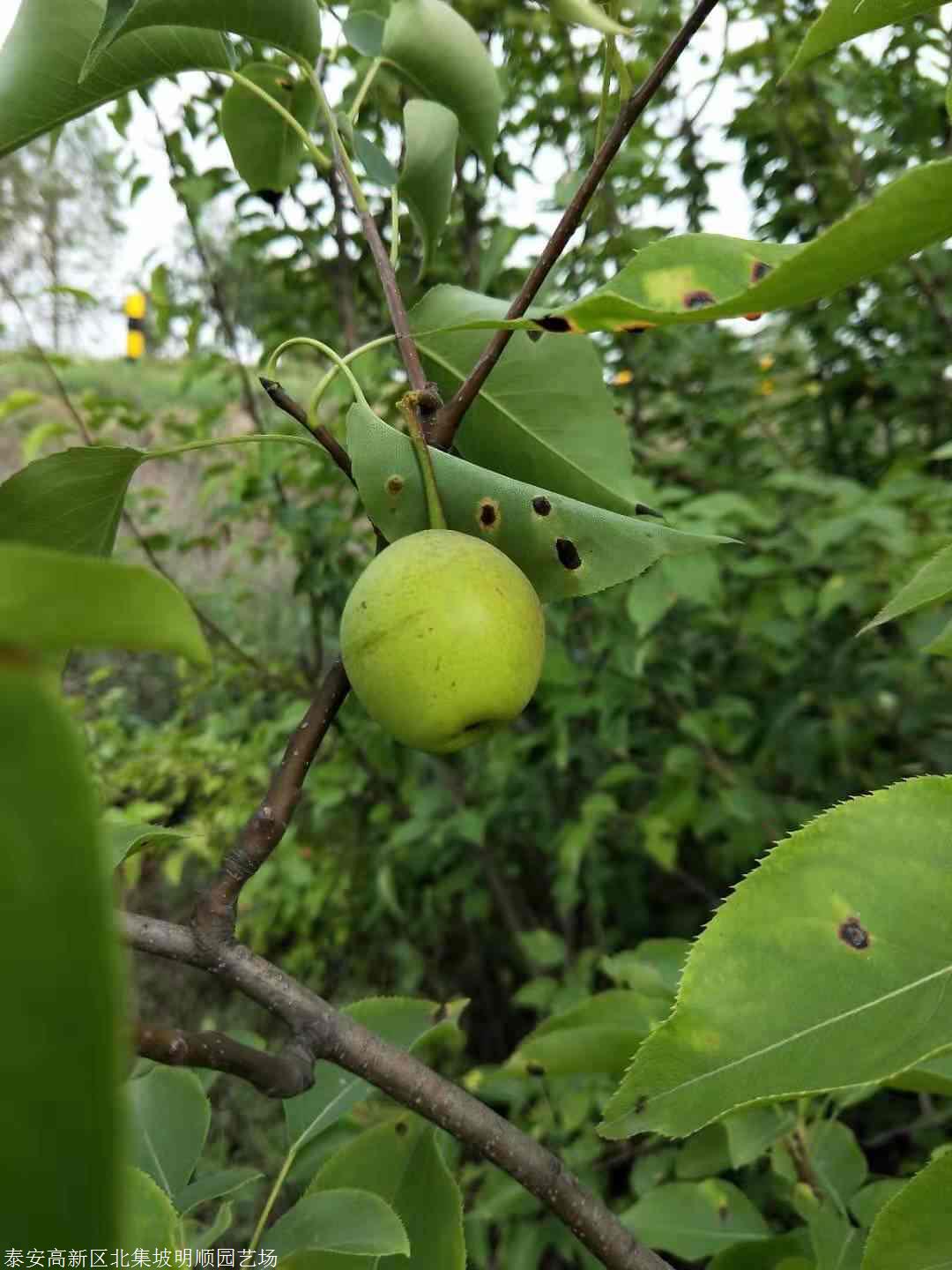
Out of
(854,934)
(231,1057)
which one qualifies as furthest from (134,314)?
(854,934)

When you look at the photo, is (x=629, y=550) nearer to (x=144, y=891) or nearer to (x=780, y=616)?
(x=780, y=616)

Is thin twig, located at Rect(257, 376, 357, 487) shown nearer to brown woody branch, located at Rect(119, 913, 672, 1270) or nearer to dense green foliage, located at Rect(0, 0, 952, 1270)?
brown woody branch, located at Rect(119, 913, 672, 1270)

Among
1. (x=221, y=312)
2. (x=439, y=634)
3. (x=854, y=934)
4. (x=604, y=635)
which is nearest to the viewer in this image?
(x=854, y=934)

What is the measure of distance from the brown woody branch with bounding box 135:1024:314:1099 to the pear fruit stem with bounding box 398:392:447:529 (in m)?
0.34

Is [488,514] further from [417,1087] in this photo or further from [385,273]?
[417,1087]

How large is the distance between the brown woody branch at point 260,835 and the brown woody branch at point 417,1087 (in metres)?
0.01

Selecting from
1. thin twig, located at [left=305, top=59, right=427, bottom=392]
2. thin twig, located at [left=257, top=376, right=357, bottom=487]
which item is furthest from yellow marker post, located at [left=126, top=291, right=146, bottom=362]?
thin twig, located at [left=257, top=376, right=357, bottom=487]

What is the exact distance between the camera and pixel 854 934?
1.40 feet

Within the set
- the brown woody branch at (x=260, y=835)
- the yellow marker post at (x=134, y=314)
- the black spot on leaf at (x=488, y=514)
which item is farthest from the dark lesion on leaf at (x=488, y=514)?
the yellow marker post at (x=134, y=314)

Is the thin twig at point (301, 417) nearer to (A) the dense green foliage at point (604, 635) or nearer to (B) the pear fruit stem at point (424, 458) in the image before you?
(B) the pear fruit stem at point (424, 458)

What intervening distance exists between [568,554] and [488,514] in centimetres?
6

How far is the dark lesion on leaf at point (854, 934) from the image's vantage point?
42cm

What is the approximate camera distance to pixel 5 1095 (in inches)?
6.3

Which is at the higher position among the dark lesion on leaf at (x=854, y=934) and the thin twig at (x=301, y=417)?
the thin twig at (x=301, y=417)
